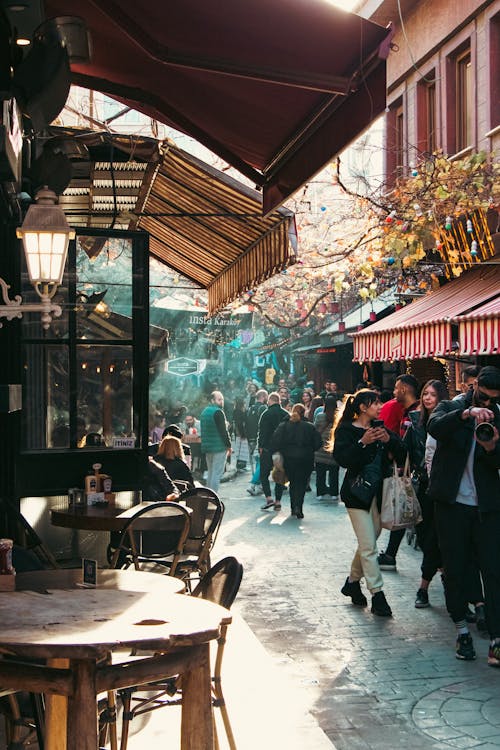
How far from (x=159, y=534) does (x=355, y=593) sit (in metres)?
2.09

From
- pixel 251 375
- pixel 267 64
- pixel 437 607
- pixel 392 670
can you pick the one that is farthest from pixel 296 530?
pixel 251 375

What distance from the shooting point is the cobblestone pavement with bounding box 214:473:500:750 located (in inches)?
226

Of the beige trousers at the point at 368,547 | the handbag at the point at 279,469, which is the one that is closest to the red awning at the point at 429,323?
the handbag at the point at 279,469

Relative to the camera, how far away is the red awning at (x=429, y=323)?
496 inches

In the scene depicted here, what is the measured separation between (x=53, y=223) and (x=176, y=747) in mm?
3261

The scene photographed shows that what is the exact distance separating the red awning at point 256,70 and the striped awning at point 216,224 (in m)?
0.92

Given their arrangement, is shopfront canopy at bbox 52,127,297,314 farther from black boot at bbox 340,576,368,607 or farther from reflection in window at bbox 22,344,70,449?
black boot at bbox 340,576,368,607

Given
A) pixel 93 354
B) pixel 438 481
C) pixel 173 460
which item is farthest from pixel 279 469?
pixel 438 481

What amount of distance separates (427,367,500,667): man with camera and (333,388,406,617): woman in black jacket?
105 cm

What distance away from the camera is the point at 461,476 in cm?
726

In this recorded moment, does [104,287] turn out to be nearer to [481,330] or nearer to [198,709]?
[481,330]

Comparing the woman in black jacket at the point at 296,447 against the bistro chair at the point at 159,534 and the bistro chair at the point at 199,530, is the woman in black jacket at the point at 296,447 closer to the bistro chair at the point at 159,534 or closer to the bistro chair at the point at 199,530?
the bistro chair at the point at 199,530

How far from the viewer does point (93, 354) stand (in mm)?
9500

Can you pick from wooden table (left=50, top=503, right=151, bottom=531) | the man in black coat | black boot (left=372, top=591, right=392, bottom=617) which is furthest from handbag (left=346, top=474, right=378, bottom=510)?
the man in black coat
